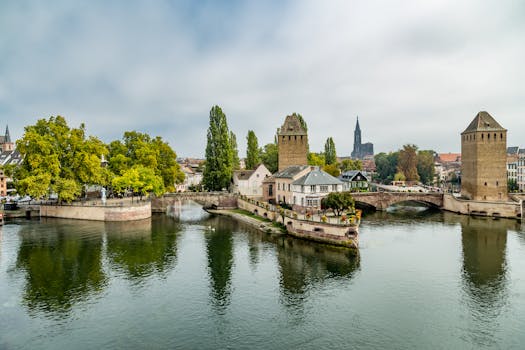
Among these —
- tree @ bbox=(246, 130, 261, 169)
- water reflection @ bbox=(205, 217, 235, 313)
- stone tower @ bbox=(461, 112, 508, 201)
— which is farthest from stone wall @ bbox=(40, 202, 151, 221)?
stone tower @ bbox=(461, 112, 508, 201)

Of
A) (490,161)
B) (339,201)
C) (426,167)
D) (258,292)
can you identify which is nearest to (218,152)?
(339,201)

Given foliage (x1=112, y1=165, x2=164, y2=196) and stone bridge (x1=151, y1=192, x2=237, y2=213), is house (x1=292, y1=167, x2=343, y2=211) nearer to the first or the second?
stone bridge (x1=151, y1=192, x2=237, y2=213)

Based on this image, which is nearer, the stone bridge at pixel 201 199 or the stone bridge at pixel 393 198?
the stone bridge at pixel 393 198

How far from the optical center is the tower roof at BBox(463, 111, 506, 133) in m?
63.6

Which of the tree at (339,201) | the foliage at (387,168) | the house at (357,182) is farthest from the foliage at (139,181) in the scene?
the foliage at (387,168)

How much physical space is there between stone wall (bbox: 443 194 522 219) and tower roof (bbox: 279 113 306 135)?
27.6m

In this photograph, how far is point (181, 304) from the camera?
2589 centimetres

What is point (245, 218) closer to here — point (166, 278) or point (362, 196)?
point (362, 196)

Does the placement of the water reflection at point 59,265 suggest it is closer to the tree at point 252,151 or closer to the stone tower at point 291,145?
the stone tower at point 291,145

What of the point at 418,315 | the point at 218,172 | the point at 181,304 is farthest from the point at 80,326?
the point at 218,172

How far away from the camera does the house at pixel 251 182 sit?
75.7 meters

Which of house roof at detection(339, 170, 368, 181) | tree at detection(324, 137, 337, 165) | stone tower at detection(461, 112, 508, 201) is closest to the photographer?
stone tower at detection(461, 112, 508, 201)

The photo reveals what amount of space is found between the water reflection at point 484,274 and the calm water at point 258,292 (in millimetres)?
123

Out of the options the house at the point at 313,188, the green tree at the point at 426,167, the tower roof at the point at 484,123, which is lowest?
the house at the point at 313,188
